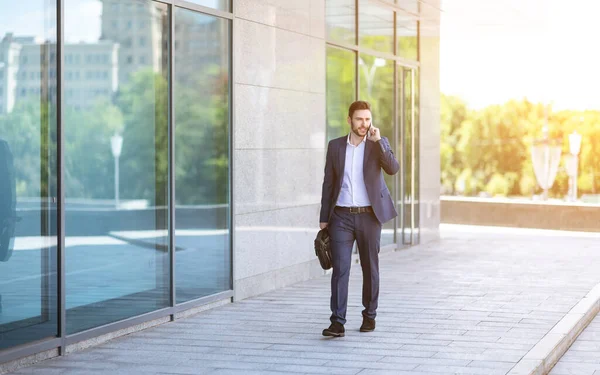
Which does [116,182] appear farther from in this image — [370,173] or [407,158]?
[407,158]

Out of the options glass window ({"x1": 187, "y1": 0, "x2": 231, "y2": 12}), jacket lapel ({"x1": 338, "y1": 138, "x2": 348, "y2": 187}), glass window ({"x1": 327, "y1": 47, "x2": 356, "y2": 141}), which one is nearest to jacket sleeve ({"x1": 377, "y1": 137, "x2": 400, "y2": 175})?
jacket lapel ({"x1": 338, "y1": 138, "x2": 348, "y2": 187})

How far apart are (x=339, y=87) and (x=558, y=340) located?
6.14 metres

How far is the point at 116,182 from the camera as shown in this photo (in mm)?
8492

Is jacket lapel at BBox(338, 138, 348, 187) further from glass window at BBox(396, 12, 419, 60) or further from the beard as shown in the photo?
glass window at BBox(396, 12, 419, 60)

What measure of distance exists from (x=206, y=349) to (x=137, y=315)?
1085 millimetres

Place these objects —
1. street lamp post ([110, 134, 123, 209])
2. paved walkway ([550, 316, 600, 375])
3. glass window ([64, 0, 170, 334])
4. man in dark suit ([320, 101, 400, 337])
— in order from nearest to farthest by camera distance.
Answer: paved walkway ([550, 316, 600, 375]), glass window ([64, 0, 170, 334]), man in dark suit ([320, 101, 400, 337]), street lamp post ([110, 134, 123, 209])

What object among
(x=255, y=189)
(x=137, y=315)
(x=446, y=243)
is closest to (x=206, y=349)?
(x=137, y=315)

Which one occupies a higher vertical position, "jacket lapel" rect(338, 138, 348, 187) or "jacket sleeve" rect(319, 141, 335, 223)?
"jacket lapel" rect(338, 138, 348, 187)

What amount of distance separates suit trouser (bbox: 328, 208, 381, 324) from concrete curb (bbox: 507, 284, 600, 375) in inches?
58.0

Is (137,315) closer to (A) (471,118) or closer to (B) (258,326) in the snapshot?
(B) (258,326)

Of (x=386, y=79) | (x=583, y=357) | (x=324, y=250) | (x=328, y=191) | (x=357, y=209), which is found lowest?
(x=583, y=357)

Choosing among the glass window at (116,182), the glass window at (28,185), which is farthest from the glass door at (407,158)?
the glass window at (28,185)

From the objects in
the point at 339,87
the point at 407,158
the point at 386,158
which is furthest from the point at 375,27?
the point at 386,158

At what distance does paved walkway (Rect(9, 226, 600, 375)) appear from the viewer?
7336 mm
